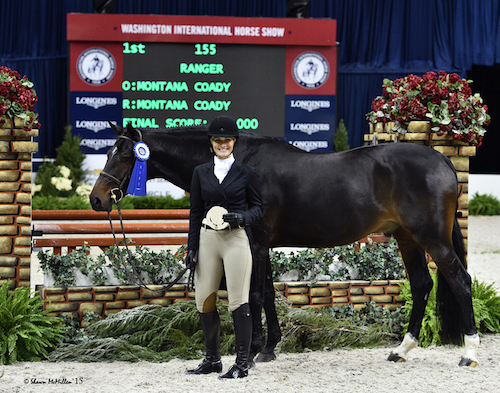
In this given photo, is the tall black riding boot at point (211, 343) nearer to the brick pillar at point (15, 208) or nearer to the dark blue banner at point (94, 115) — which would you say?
the brick pillar at point (15, 208)

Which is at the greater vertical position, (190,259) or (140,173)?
(140,173)

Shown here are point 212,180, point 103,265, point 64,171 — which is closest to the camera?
point 212,180

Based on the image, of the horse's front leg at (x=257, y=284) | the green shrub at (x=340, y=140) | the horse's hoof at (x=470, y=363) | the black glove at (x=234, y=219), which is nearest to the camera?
the black glove at (x=234, y=219)

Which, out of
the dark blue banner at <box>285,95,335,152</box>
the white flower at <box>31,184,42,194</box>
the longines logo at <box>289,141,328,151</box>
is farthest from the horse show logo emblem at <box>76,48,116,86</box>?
the longines logo at <box>289,141,328,151</box>

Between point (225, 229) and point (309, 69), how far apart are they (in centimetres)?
957

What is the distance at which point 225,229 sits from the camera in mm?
3688

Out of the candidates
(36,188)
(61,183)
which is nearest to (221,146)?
(61,183)

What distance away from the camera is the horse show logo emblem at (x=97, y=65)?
12.2m

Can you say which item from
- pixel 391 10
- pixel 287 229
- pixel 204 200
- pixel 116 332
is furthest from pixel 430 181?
pixel 391 10

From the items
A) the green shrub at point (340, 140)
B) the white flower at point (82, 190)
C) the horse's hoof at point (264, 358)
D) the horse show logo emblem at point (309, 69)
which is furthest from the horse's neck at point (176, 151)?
the green shrub at point (340, 140)

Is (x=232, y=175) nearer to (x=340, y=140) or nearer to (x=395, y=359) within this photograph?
(x=395, y=359)

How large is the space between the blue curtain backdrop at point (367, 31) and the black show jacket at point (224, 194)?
1340 cm

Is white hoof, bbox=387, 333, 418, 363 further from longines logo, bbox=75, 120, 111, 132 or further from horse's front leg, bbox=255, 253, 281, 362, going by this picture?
longines logo, bbox=75, 120, 111, 132

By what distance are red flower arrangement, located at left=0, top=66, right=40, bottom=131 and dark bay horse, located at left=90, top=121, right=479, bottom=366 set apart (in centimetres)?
81
